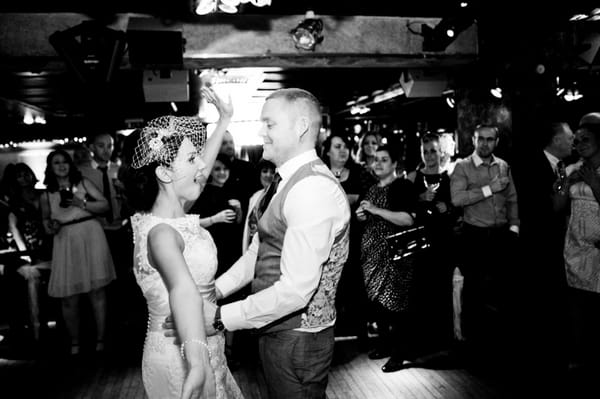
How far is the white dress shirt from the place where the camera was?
1679mm

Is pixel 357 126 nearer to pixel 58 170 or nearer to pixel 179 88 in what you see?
pixel 179 88

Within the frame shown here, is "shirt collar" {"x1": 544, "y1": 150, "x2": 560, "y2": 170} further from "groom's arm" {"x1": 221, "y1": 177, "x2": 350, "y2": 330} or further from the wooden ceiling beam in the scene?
"groom's arm" {"x1": 221, "y1": 177, "x2": 350, "y2": 330}

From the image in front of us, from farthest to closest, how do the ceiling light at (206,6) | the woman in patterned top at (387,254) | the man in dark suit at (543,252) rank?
the man in dark suit at (543,252), the ceiling light at (206,6), the woman in patterned top at (387,254)

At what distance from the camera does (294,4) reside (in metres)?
5.38

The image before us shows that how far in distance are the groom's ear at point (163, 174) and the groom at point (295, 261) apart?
379 mm

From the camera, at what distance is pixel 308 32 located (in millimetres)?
4750

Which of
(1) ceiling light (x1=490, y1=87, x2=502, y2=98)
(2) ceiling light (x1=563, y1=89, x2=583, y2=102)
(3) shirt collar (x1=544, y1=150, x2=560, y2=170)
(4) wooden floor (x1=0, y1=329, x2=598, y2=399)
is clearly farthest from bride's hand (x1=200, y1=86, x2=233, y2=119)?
(2) ceiling light (x1=563, y1=89, x2=583, y2=102)

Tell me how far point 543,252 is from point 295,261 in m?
3.84

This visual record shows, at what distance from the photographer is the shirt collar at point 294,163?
189 centimetres

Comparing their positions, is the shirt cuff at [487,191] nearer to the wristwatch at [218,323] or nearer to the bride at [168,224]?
the bride at [168,224]

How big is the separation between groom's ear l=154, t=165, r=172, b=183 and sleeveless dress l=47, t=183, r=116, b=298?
280 centimetres

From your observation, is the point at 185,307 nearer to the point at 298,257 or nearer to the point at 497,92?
the point at 298,257

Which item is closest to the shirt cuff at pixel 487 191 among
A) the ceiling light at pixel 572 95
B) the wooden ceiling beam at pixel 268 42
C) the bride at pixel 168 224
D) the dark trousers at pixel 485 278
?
the dark trousers at pixel 485 278

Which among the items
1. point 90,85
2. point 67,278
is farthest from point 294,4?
point 67,278
